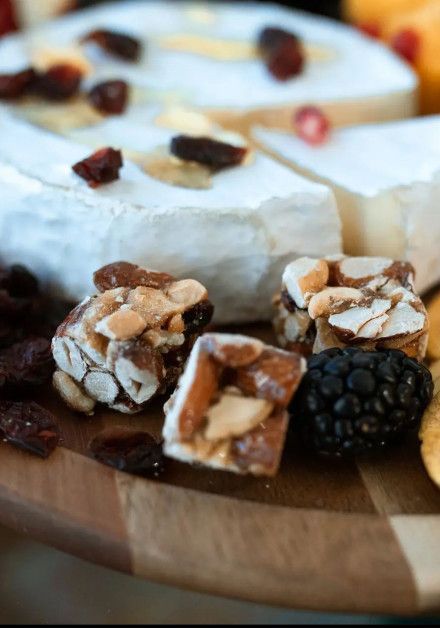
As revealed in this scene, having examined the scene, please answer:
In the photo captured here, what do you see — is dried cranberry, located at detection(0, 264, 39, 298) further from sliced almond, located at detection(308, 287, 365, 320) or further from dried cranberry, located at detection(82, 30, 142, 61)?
dried cranberry, located at detection(82, 30, 142, 61)

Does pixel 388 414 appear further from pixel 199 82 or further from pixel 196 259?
pixel 199 82

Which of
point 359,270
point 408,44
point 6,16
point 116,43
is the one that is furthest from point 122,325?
point 6,16

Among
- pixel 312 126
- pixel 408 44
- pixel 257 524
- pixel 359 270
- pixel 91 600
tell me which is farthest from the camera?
pixel 408 44

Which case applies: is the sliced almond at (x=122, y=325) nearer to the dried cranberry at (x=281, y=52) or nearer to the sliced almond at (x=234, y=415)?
the sliced almond at (x=234, y=415)

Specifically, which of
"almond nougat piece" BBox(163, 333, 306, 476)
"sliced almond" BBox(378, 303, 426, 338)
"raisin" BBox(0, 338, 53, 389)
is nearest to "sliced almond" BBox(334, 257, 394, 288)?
"sliced almond" BBox(378, 303, 426, 338)

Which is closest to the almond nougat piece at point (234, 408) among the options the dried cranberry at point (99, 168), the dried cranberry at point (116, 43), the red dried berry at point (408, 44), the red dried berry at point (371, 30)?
the dried cranberry at point (99, 168)

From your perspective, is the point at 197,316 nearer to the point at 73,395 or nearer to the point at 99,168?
the point at 73,395
